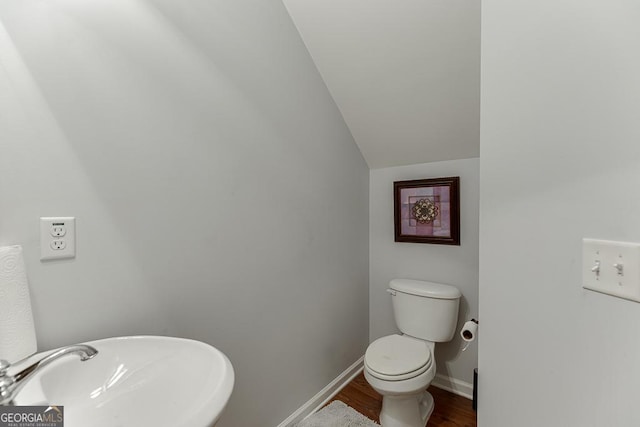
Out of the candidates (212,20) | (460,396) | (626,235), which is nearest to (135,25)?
(212,20)

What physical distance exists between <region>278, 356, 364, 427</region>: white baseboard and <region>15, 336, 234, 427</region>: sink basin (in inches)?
40.3

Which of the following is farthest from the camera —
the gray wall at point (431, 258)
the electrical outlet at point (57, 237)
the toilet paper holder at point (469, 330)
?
the gray wall at point (431, 258)

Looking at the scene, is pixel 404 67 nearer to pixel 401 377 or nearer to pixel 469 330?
pixel 469 330

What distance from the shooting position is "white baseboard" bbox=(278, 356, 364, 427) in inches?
61.8

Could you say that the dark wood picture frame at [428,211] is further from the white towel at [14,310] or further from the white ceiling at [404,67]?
the white towel at [14,310]

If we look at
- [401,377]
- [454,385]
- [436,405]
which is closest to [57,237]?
[401,377]

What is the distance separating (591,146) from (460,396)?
6.20ft

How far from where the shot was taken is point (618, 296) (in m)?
0.55

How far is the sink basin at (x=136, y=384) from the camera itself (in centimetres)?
61

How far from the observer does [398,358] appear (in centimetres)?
151

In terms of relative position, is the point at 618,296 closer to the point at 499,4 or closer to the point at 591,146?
the point at 591,146

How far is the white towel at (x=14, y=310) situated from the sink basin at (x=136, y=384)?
55 mm

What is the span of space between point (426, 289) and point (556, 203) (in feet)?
3.98

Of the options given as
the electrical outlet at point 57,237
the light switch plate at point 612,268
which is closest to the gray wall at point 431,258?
the light switch plate at point 612,268
